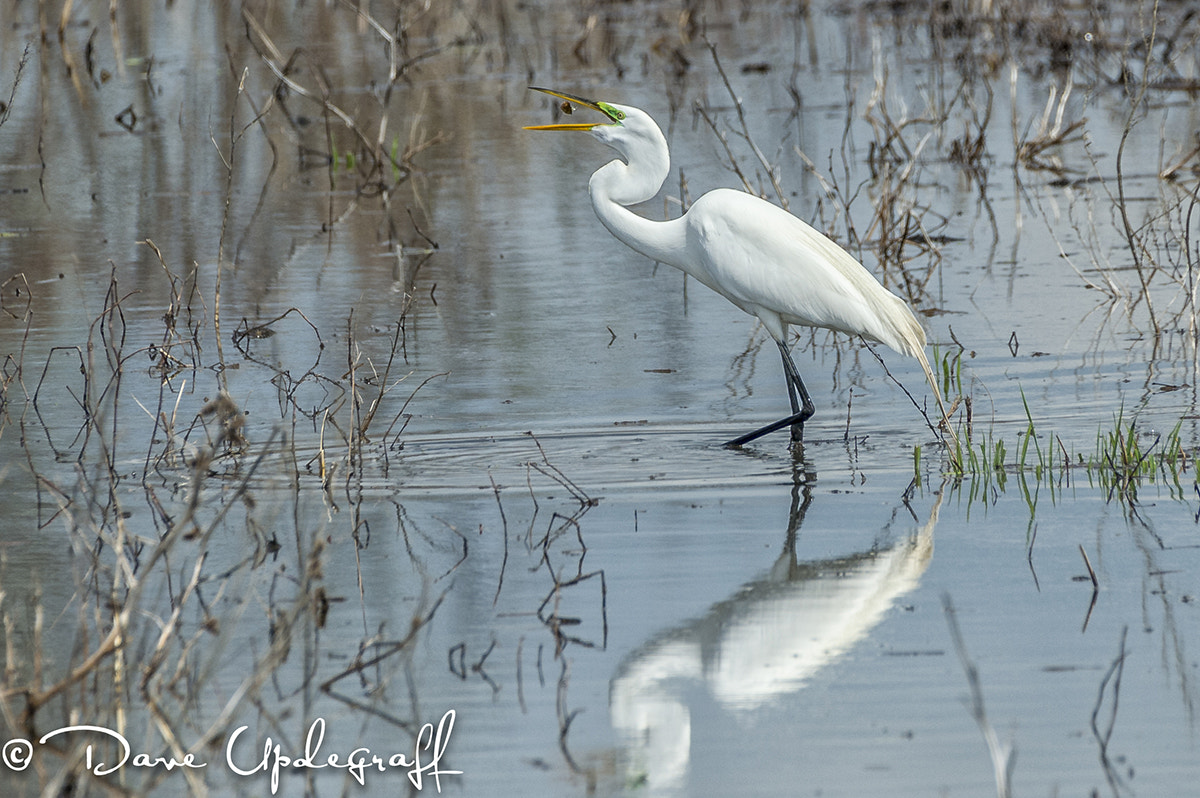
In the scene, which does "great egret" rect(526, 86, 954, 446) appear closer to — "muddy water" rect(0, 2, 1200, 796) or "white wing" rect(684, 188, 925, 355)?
"white wing" rect(684, 188, 925, 355)

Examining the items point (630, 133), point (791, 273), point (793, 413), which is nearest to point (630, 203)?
point (630, 133)

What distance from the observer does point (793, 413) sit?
6434 mm

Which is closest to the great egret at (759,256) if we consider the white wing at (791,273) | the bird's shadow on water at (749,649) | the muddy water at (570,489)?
the white wing at (791,273)

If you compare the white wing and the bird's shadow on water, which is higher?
the white wing

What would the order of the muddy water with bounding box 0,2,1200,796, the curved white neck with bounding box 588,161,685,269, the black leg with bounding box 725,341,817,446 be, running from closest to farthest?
the muddy water with bounding box 0,2,1200,796, the black leg with bounding box 725,341,817,446, the curved white neck with bounding box 588,161,685,269

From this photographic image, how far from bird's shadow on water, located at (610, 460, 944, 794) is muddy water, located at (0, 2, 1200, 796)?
1 cm

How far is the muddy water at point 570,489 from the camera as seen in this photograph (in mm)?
3529

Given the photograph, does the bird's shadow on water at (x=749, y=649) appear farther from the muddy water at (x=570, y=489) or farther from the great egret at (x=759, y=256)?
the great egret at (x=759, y=256)

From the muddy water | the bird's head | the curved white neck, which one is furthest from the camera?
the curved white neck

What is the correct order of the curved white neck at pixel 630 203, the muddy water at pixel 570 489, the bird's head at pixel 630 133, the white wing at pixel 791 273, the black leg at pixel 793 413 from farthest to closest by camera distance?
the curved white neck at pixel 630 203
the bird's head at pixel 630 133
the white wing at pixel 791 273
the black leg at pixel 793 413
the muddy water at pixel 570 489

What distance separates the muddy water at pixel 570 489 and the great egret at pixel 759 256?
1.22 ft

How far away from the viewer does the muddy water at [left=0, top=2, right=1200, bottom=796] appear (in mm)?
3529

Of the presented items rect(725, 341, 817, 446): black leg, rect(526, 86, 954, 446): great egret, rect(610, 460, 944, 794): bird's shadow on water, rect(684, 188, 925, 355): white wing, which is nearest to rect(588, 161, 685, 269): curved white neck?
rect(526, 86, 954, 446): great egret

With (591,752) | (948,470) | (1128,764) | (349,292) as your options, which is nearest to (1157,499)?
(948,470)
